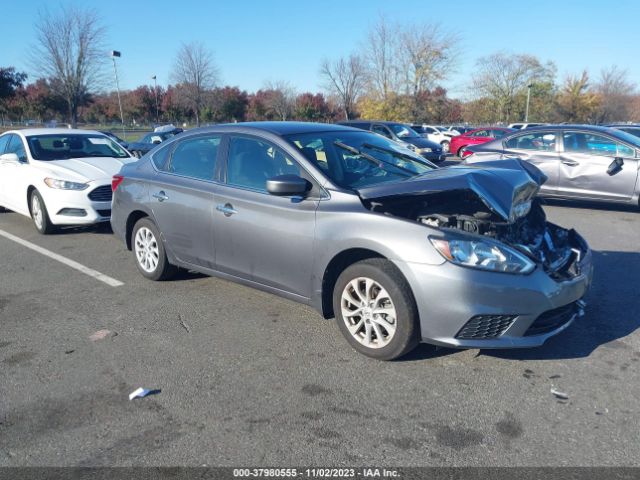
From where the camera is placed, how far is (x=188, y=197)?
493 cm

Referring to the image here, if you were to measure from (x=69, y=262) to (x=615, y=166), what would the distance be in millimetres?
8558

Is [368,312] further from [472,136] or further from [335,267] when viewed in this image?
[472,136]

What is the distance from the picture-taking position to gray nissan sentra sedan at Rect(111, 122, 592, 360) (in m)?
3.37

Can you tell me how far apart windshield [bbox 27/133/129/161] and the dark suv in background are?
853 cm

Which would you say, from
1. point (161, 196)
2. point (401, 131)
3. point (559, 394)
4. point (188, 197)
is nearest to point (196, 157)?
point (188, 197)

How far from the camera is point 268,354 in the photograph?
3.91 meters

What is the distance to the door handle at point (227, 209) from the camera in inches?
178

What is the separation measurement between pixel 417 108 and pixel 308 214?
44565 mm

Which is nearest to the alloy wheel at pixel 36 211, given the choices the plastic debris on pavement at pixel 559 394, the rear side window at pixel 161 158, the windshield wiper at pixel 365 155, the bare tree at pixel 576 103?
the rear side window at pixel 161 158

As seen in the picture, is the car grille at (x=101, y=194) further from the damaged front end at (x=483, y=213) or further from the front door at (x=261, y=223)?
the damaged front end at (x=483, y=213)

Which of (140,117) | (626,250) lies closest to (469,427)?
(626,250)

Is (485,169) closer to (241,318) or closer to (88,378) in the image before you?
(241,318)

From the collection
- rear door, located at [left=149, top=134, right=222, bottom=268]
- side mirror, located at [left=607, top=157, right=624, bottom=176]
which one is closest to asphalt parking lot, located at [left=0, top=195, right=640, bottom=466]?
rear door, located at [left=149, top=134, right=222, bottom=268]

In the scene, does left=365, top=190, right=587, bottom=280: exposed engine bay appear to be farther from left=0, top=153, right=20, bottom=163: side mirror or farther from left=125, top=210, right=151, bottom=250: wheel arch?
left=0, top=153, right=20, bottom=163: side mirror
